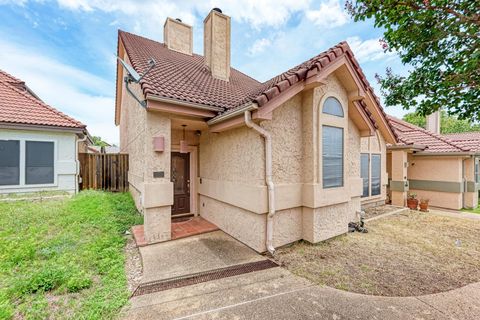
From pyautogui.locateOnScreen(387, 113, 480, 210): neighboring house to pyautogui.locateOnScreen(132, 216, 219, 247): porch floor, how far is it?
1079 cm

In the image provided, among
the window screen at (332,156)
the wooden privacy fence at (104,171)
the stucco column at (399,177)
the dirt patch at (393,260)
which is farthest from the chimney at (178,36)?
the stucco column at (399,177)

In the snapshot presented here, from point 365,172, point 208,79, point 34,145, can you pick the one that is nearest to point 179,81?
point 208,79

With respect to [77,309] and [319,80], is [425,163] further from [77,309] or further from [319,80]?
[77,309]

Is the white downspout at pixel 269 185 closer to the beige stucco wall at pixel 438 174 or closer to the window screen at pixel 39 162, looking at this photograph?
the window screen at pixel 39 162

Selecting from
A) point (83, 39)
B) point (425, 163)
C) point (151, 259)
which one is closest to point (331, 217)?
point (151, 259)

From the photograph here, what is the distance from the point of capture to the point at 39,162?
9422 millimetres

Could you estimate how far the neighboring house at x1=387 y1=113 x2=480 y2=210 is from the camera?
10.8 m

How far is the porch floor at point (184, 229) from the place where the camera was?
5857 millimetres

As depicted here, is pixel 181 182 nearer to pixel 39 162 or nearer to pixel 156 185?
pixel 156 185

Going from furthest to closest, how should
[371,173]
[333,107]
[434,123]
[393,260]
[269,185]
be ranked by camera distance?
[434,123] < [371,173] < [333,107] < [269,185] < [393,260]

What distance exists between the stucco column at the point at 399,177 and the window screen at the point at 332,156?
24.8 ft

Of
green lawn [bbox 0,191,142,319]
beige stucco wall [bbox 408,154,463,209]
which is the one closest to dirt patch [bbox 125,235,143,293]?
green lawn [bbox 0,191,142,319]

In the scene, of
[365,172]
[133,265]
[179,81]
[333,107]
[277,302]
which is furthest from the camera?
[365,172]

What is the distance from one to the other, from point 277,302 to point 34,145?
12325 mm
